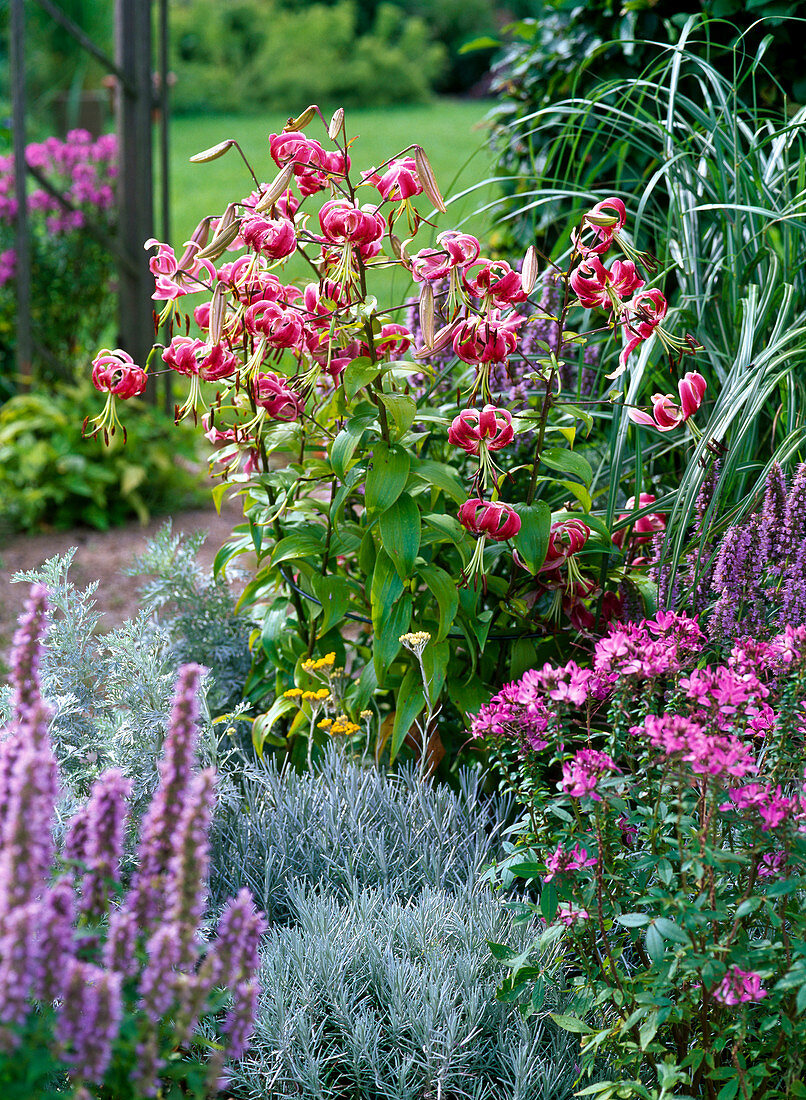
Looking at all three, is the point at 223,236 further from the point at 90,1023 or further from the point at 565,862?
the point at 90,1023

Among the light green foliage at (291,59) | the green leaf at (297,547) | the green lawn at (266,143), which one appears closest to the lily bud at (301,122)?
the green leaf at (297,547)

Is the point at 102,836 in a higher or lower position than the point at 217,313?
A: lower

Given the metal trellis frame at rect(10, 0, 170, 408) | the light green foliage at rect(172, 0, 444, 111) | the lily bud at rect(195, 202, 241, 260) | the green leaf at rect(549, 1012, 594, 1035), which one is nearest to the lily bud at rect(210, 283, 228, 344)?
the lily bud at rect(195, 202, 241, 260)

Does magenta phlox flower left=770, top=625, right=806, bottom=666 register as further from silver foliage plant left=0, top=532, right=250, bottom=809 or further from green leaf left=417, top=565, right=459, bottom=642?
silver foliage plant left=0, top=532, right=250, bottom=809

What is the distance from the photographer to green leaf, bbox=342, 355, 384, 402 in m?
1.67

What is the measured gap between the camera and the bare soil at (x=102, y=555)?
3.49 metres

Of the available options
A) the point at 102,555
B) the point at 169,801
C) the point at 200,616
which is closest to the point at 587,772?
the point at 169,801

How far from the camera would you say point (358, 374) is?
5.61ft

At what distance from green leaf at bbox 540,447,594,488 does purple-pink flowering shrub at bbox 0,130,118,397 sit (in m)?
3.58

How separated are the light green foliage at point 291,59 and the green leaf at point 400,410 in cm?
A: 1512

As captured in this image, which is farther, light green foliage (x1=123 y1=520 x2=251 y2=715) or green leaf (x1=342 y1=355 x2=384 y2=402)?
light green foliage (x1=123 y1=520 x2=251 y2=715)

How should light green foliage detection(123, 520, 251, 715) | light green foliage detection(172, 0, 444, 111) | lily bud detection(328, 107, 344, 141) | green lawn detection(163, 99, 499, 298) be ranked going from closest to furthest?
1. lily bud detection(328, 107, 344, 141)
2. light green foliage detection(123, 520, 251, 715)
3. green lawn detection(163, 99, 499, 298)
4. light green foliage detection(172, 0, 444, 111)

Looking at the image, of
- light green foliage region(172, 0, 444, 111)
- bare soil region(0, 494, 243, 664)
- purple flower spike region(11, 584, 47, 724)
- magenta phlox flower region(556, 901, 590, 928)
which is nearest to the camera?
purple flower spike region(11, 584, 47, 724)

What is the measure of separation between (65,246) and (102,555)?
5.97 ft
